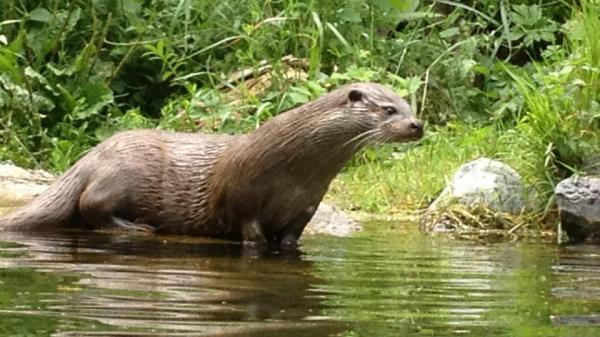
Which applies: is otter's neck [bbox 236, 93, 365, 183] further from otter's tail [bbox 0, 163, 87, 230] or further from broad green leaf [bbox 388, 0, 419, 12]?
broad green leaf [bbox 388, 0, 419, 12]

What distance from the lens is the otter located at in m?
5.11

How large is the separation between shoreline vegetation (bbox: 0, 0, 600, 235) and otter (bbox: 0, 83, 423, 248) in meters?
1.34

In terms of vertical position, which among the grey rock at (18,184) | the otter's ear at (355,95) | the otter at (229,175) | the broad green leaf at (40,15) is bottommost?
the grey rock at (18,184)

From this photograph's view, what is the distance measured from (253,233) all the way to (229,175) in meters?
0.22

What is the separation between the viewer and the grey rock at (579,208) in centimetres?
556

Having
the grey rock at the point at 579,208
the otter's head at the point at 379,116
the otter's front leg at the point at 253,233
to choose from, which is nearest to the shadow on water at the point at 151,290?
the otter's front leg at the point at 253,233

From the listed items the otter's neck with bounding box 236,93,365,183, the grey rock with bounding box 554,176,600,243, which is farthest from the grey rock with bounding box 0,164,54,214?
the grey rock with bounding box 554,176,600,243

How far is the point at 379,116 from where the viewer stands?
5.18 meters

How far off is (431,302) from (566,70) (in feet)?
9.83

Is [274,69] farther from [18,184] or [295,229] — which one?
[295,229]

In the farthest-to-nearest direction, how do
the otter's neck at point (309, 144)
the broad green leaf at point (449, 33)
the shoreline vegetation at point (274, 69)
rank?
the broad green leaf at point (449, 33) < the shoreline vegetation at point (274, 69) < the otter's neck at point (309, 144)

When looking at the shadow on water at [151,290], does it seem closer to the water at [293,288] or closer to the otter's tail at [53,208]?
the water at [293,288]

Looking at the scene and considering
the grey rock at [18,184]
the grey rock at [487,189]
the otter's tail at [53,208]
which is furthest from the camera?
the grey rock at [487,189]

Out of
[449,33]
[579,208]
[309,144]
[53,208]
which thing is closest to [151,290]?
[309,144]
